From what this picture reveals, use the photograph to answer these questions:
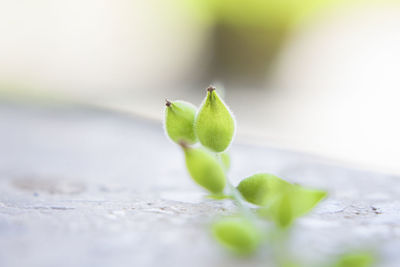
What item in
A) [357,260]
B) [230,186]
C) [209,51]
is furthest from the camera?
[209,51]

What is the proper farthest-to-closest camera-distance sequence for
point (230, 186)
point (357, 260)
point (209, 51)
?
point (209, 51) < point (230, 186) < point (357, 260)

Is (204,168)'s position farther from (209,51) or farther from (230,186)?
(209,51)

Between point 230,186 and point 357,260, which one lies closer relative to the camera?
point 357,260

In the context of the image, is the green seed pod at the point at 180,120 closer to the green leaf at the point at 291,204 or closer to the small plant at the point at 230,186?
the small plant at the point at 230,186

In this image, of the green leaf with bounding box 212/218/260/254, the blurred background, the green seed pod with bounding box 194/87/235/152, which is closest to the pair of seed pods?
the green seed pod with bounding box 194/87/235/152

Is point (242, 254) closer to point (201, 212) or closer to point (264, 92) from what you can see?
point (201, 212)

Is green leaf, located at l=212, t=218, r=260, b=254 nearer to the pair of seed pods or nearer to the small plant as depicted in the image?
the small plant

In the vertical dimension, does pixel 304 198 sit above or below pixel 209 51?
below

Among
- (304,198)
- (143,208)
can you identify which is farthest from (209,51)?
(304,198)
